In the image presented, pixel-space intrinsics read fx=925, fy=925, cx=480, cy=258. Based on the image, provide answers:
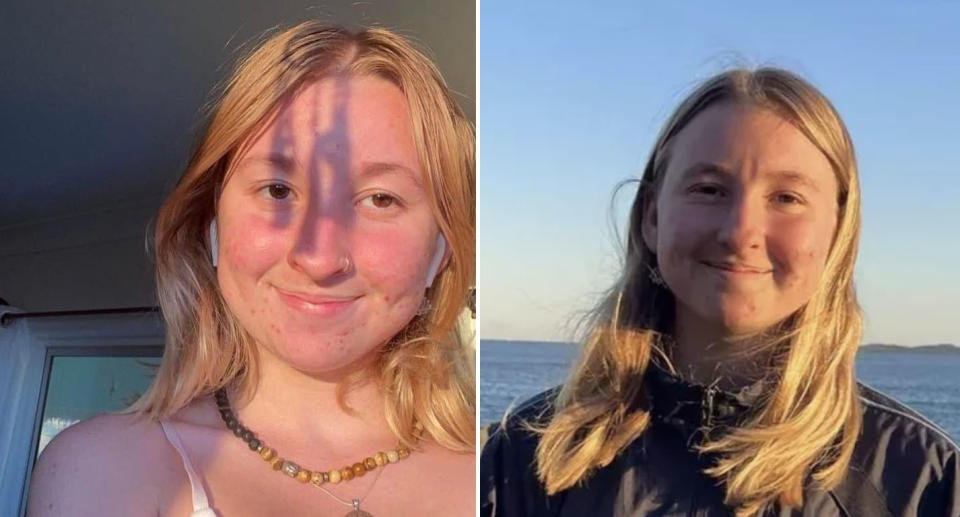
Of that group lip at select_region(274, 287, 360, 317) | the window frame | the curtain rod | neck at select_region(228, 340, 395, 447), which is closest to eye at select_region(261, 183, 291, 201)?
lip at select_region(274, 287, 360, 317)

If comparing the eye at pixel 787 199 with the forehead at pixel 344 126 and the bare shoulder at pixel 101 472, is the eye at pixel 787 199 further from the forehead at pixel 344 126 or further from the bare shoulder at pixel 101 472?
the bare shoulder at pixel 101 472

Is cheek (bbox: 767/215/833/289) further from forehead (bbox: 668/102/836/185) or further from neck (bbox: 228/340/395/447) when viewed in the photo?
neck (bbox: 228/340/395/447)

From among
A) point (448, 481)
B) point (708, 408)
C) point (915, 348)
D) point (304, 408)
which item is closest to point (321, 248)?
point (304, 408)

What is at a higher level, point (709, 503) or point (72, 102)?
point (72, 102)

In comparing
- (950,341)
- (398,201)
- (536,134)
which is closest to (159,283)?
(398,201)

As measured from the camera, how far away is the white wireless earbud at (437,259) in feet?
3.77

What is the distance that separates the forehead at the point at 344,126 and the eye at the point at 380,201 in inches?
1.7

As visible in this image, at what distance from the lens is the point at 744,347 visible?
83 cm

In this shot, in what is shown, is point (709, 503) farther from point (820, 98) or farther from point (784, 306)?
point (820, 98)

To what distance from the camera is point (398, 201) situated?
3.63 ft

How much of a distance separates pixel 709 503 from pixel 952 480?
0.68 ft

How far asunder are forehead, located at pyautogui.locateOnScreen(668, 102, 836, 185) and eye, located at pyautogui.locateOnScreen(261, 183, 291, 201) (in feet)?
1.48

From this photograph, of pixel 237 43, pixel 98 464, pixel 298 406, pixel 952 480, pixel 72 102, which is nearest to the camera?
pixel 952 480

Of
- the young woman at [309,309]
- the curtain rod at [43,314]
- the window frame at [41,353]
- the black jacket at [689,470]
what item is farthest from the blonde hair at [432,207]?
the curtain rod at [43,314]
